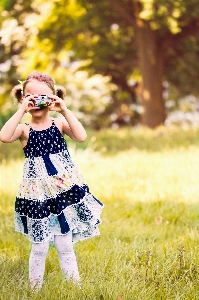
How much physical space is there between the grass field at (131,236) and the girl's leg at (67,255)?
0.07 m

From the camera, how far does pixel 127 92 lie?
65.0 ft

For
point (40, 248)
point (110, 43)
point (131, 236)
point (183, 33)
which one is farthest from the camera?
point (110, 43)

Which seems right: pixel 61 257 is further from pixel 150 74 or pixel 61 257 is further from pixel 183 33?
pixel 183 33

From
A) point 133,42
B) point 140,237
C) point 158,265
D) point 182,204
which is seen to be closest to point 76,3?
point 133,42

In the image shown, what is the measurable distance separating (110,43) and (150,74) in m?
3.09

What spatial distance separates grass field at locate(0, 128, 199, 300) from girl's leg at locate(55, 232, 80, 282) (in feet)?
0.24

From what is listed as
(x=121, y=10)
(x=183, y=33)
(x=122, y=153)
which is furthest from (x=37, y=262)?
(x=183, y=33)

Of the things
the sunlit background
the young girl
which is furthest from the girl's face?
the sunlit background

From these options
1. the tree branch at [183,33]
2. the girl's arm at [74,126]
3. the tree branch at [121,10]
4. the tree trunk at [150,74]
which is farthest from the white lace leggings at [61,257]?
the tree branch at [183,33]

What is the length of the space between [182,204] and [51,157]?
243 centimetres

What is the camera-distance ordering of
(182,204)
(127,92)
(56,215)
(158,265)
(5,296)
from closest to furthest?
(5,296)
(56,215)
(158,265)
(182,204)
(127,92)

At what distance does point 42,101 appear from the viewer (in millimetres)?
2902

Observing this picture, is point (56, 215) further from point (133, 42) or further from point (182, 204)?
point (133, 42)

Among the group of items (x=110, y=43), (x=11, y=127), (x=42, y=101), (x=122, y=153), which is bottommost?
(x=11, y=127)
